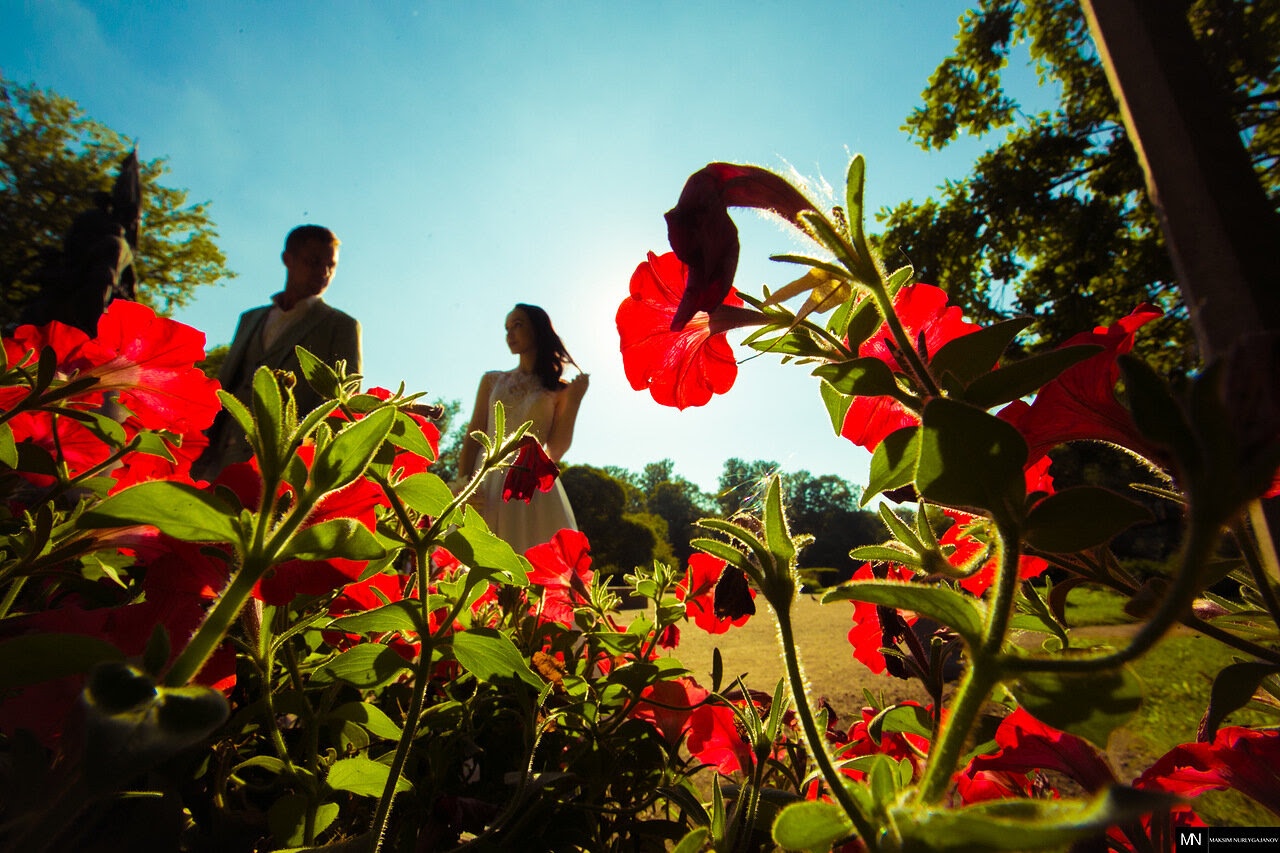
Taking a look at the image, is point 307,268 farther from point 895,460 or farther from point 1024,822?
point 1024,822

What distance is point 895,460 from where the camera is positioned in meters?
0.30

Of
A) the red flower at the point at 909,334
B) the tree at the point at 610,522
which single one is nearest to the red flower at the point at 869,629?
the red flower at the point at 909,334

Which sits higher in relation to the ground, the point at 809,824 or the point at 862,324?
the point at 862,324

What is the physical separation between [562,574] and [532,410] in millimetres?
2375

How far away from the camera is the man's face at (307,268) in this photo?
267cm

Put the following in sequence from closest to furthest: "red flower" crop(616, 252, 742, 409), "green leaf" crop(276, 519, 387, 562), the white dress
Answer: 1. "green leaf" crop(276, 519, 387, 562)
2. "red flower" crop(616, 252, 742, 409)
3. the white dress

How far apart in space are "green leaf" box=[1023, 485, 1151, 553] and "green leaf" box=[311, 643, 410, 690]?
366 millimetres

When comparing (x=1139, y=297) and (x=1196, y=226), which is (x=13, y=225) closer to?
(x=1196, y=226)

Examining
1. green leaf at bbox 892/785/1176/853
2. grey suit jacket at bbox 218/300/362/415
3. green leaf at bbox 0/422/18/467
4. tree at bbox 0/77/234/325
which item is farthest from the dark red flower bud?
tree at bbox 0/77/234/325

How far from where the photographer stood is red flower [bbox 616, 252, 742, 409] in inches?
17.8

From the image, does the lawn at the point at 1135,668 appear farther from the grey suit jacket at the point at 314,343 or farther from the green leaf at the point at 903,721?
the grey suit jacket at the point at 314,343

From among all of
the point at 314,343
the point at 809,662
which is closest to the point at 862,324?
the point at 809,662

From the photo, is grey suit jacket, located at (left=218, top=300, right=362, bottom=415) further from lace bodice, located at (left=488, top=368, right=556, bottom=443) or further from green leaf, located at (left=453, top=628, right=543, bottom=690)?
green leaf, located at (left=453, top=628, right=543, bottom=690)

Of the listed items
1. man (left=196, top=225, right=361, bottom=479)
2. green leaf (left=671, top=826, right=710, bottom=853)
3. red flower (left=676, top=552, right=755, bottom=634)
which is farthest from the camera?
man (left=196, top=225, right=361, bottom=479)
